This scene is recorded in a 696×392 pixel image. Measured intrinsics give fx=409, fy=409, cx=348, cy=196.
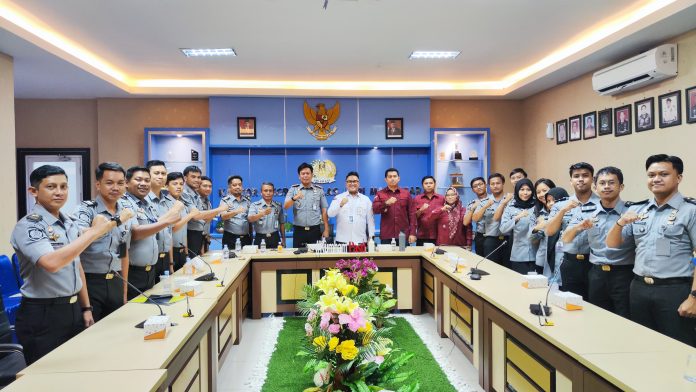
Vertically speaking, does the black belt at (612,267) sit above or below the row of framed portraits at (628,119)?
below

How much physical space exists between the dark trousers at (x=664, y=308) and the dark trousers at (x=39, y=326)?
3.59m

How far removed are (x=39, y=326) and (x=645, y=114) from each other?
5964 millimetres

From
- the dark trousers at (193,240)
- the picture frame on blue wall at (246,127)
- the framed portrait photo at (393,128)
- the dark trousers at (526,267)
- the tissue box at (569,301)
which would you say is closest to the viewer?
the tissue box at (569,301)

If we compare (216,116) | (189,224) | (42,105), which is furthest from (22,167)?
(189,224)

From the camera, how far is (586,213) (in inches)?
135

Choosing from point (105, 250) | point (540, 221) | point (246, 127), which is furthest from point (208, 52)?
point (540, 221)

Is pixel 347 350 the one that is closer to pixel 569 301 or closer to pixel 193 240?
pixel 569 301

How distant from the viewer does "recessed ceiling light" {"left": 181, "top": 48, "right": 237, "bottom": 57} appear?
17.3 ft

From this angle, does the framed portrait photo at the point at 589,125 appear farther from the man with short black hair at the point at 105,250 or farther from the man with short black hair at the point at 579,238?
the man with short black hair at the point at 105,250

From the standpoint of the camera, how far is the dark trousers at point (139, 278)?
10.6 ft

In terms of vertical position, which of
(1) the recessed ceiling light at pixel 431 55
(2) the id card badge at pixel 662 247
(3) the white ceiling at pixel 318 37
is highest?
(1) the recessed ceiling light at pixel 431 55

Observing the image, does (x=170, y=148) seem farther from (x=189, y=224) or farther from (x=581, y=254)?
(x=581, y=254)

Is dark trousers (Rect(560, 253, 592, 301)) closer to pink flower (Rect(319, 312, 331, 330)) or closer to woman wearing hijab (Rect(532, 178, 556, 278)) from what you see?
woman wearing hijab (Rect(532, 178, 556, 278))

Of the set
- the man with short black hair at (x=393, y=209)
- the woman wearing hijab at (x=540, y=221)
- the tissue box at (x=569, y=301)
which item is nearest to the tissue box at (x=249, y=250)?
the man with short black hair at (x=393, y=209)
